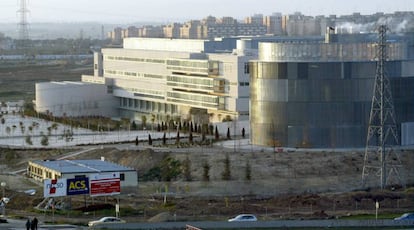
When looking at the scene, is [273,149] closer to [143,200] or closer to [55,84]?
[143,200]

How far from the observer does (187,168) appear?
100ft

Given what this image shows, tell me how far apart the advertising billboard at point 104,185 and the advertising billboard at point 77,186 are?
16 centimetres

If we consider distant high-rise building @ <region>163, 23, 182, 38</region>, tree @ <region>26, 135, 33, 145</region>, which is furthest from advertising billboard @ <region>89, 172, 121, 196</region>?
distant high-rise building @ <region>163, 23, 182, 38</region>

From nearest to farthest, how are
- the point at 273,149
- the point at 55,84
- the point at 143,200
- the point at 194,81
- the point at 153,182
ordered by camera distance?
1. the point at 143,200
2. the point at 153,182
3. the point at 273,149
4. the point at 194,81
5. the point at 55,84

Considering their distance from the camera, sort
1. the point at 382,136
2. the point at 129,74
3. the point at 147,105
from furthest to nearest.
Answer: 1. the point at 129,74
2. the point at 147,105
3. the point at 382,136

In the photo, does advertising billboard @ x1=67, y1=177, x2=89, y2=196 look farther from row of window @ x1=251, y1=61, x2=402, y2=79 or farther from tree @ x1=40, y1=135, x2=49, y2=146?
tree @ x1=40, y1=135, x2=49, y2=146

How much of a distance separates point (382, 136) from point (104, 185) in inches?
305

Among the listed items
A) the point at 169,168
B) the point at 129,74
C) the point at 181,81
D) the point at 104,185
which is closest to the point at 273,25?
the point at 129,74

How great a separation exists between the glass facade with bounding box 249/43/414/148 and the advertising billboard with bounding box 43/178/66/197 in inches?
387

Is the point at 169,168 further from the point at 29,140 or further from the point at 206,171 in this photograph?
the point at 29,140

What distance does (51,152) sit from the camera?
34.7 metres

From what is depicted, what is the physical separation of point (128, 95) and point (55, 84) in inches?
145

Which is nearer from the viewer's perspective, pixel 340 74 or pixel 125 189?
pixel 125 189

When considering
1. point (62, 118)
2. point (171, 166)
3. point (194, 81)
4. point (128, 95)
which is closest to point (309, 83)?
point (171, 166)
